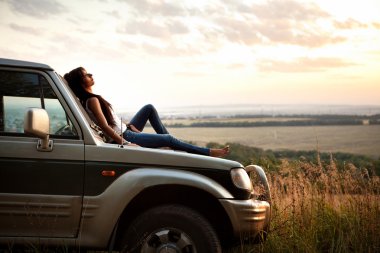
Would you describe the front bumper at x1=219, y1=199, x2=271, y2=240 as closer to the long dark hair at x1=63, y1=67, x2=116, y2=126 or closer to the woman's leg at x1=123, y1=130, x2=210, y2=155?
the woman's leg at x1=123, y1=130, x2=210, y2=155

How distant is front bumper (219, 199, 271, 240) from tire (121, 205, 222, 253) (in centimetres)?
24

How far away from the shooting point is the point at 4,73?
393cm

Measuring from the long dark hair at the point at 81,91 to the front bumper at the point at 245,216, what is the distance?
6.02ft

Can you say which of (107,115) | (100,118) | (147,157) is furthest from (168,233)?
(107,115)

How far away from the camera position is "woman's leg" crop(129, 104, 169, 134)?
5.96 metres

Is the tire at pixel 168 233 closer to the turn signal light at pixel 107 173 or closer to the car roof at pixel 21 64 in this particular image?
the turn signal light at pixel 107 173

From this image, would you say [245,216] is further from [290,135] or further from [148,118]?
[290,135]

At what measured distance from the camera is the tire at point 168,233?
12.5 feet

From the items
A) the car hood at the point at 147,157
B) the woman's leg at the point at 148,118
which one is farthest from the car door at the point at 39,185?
the woman's leg at the point at 148,118

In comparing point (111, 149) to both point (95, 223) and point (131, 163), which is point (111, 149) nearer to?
point (131, 163)

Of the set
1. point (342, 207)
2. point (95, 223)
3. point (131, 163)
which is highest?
point (131, 163)

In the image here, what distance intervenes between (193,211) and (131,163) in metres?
0.65

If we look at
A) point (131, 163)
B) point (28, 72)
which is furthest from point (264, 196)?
point (28, 72)

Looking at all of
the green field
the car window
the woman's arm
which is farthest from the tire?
the green field
